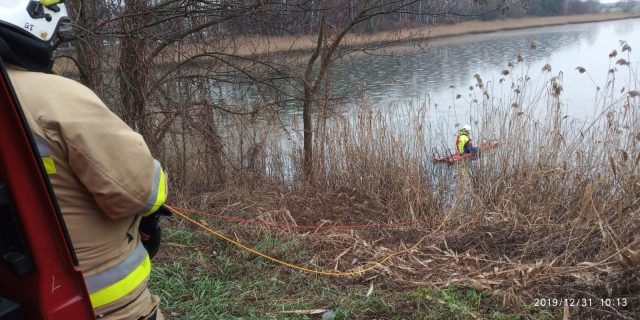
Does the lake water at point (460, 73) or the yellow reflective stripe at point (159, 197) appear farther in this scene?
the lake water at point (460, 73)

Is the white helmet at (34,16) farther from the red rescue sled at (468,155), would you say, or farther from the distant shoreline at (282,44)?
the red rescue sled at (468,155)

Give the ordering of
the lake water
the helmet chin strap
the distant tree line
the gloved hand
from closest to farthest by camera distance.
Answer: the helmet chin strap < the gloved hand < the distant tree line < the lake water

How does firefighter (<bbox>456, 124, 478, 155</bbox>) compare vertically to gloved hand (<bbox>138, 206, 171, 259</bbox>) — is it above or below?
below

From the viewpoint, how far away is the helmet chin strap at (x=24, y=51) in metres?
1.32

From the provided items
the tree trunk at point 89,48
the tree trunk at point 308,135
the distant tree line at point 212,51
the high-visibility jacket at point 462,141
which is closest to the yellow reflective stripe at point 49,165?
the distant tree line at point 212,51

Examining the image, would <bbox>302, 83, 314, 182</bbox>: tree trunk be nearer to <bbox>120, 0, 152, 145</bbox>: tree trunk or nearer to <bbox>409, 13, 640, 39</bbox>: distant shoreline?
<bbox>120, 0, 152, 145</bbox>: tree trunk

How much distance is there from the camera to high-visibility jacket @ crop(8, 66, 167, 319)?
4.48 feet

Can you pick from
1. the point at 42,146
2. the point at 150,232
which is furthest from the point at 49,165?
the point at 150,232

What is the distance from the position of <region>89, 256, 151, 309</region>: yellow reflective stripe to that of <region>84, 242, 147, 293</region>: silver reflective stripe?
0.04 ft

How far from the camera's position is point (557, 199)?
4.97m

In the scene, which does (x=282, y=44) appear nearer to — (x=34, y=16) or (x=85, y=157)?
(x=34, y=16)

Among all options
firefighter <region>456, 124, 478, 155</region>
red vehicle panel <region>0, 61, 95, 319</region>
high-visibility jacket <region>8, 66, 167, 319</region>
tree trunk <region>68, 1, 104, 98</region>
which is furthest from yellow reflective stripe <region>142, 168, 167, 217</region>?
firefighter <region>456, 124, 478, 155</region>

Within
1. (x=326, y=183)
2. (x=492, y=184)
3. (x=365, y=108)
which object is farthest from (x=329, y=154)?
(x=492, y=184)

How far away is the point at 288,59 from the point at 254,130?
3.54 feet
